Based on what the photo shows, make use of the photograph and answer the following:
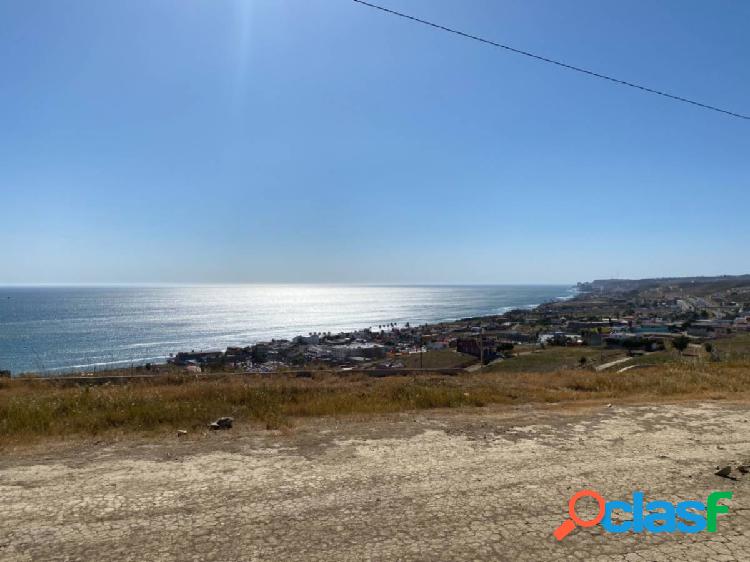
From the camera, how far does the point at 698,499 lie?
477cm

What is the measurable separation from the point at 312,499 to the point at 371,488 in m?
0.66

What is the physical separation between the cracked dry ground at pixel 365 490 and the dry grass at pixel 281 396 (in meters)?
1.07

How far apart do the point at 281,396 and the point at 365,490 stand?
5.29 meters

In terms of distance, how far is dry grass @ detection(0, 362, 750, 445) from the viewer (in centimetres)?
766

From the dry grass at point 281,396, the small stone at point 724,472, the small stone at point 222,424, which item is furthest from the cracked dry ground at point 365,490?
the dry grass at point 281,396

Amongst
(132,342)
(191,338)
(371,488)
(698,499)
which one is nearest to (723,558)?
(698,499)

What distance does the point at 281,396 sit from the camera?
9867mm

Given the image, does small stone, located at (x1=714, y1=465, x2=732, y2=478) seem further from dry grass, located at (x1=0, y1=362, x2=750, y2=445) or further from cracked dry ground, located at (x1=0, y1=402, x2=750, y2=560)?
dry grass, located at (x1=0, y1=362, x2=750, y2=445)

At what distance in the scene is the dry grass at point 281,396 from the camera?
766cm

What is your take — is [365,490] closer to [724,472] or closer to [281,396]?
[724,472]

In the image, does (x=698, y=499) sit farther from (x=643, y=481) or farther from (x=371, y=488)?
(x=371, y=488)

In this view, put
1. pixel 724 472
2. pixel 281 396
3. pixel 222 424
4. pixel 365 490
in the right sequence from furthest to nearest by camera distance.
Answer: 1. pixel 281 396
2. pixel 222 424
3. pixel 724 472
4. pixel 365 490

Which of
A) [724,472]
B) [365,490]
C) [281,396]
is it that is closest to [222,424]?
[281,396]

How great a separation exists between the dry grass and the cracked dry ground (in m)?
1.07
